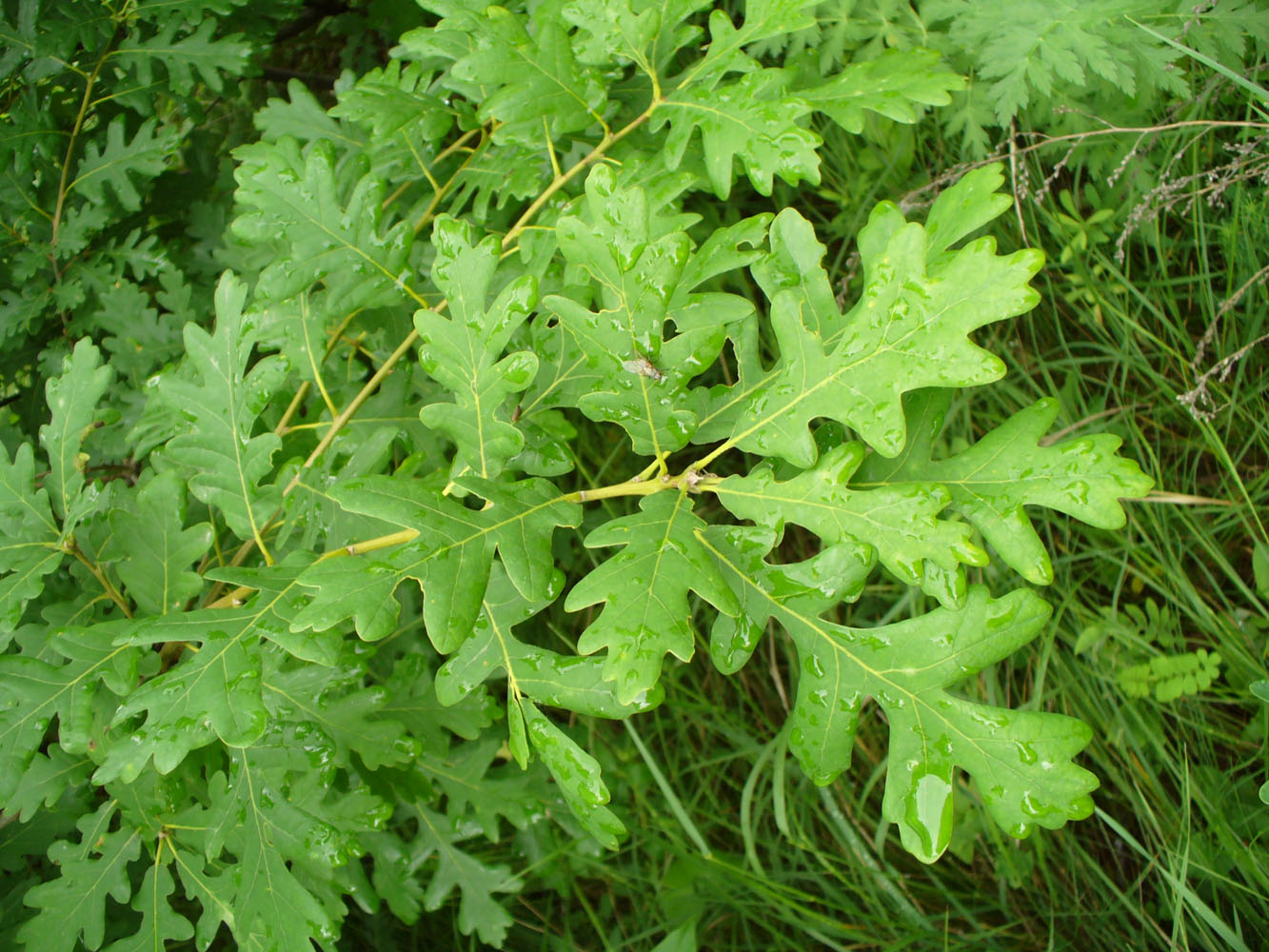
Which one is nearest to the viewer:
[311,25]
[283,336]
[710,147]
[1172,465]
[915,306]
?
[915,306]

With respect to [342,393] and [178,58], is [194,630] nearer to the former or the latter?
[342,393]

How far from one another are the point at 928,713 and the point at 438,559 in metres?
0.69

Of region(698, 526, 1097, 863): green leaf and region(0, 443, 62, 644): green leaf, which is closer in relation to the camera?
region(698, 526, 1097, 863): green leaf

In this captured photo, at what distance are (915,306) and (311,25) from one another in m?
2.49

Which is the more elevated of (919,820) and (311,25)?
(311,25)

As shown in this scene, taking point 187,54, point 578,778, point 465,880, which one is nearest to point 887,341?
point 578,778

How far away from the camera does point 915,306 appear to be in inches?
43.4

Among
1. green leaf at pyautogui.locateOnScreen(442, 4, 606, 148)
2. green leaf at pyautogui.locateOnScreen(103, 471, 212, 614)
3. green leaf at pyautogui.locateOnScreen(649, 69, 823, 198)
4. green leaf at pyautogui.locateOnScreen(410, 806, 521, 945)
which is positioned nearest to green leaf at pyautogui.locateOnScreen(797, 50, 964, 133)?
green leaf at pyautogui.locateOnScreen(649, 69, 823, 198)

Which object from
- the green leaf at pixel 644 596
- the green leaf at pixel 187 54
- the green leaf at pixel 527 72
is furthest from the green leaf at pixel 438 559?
the green leaf at pixel 187 54

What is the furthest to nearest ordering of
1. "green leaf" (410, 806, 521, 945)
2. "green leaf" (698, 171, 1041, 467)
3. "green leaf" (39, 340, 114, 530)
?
1. "green leaf" (410, 806, 521, 945)
2. "green leaf" (39, 340, 114, 530)
3. "green leaf" (698, 171, 1041, 467)

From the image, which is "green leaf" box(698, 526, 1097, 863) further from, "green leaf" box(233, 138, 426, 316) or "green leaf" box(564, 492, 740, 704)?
"green leaf" box(233, 138, 426, 316)

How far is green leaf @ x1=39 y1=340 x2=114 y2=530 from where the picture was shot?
163cm

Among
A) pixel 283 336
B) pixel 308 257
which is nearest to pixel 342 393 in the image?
pixel 283 336

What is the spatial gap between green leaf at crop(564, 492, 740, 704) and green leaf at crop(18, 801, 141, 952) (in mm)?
1228
